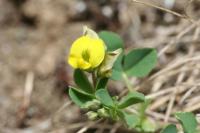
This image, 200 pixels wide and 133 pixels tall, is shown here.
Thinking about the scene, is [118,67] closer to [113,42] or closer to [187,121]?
[113,42]

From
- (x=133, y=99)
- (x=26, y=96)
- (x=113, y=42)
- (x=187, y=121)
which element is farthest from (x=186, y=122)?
(x=26, y=96)

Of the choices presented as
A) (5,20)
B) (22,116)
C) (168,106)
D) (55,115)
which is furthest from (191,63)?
(5,20)

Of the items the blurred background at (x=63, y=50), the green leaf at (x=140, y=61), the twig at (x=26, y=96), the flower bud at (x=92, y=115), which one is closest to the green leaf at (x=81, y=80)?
the flower bud at (x=92, y=115)

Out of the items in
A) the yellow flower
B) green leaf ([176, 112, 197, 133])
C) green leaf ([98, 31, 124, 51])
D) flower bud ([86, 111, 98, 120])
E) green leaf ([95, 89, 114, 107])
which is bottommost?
green leaf ([176, 112, 197, 133])

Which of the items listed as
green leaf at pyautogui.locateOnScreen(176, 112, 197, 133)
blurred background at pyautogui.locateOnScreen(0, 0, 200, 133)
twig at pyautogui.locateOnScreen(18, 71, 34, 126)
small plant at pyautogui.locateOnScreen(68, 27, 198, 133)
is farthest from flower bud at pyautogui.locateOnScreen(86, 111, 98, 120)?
twig at pyautogui.locateOnScreen(18, 71, 34, 126)

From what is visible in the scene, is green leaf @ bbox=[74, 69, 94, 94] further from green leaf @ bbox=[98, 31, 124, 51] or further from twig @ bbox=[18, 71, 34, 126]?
twig @ bbox=[18, 71, 34, 126]

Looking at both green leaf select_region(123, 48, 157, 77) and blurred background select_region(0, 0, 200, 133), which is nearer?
green leaf select_region(123, 48, 157, 77)
